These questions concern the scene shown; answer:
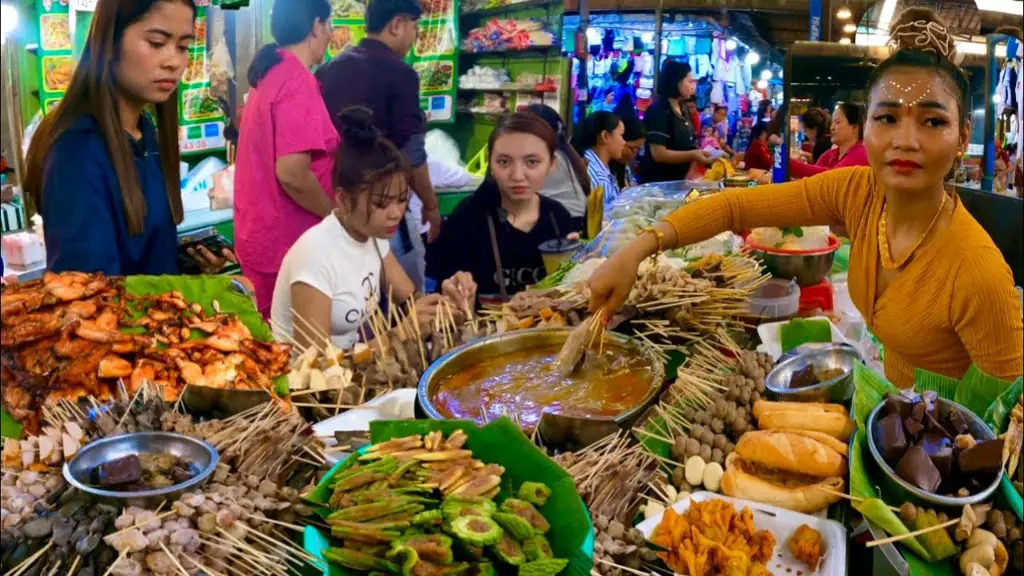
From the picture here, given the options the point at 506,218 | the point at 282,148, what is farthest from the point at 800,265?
the point at 282,148

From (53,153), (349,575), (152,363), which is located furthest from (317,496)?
(53,153)

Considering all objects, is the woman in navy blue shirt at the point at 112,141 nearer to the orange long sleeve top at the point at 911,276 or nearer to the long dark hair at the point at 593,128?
the long dark hair at the point at 593,128

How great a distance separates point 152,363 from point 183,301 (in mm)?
182

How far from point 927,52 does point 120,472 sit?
184 cm

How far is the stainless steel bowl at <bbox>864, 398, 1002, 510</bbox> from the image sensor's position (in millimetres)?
1584

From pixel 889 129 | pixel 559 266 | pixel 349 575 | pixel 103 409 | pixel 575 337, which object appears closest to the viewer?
pixel 349 575

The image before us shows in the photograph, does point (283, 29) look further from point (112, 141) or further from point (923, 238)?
point (923, 238)

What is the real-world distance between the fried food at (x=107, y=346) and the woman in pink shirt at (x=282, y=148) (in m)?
0.20

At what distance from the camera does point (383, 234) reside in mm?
2330

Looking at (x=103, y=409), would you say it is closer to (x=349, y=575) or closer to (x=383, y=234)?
(x=349, y=575)

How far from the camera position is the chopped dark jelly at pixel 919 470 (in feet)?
5.30

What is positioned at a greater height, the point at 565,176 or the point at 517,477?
the point at 565,176

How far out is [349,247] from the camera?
2.29m

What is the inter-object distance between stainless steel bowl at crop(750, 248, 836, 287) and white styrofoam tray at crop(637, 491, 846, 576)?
1.18 meters
